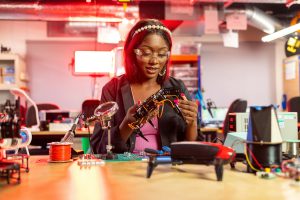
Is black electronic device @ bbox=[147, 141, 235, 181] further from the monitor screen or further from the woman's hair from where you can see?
the monitor screen

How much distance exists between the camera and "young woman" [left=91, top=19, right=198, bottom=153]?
1.63 meters

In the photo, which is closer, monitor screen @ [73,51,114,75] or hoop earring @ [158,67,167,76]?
hoop earring @ [158,67,167,76]

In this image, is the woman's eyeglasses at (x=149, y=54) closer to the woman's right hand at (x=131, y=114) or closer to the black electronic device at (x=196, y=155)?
the woman's right hand at (x=131, y=114)

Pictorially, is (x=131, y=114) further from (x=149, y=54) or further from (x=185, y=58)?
(x=185, y=58)

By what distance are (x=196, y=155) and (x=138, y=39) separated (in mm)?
789

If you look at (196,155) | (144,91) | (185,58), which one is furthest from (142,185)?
(185,58)

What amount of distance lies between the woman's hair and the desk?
69 centimetres

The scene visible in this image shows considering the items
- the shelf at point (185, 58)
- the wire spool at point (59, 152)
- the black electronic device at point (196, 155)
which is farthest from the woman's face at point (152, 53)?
the shelf at point (185, 58)

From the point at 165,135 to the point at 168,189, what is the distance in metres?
0.82

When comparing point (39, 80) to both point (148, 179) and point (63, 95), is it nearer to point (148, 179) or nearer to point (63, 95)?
point (63, 95)

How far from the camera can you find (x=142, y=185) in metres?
0.93

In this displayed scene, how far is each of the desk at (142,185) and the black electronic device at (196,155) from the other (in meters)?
0.03

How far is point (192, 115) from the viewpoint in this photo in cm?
151

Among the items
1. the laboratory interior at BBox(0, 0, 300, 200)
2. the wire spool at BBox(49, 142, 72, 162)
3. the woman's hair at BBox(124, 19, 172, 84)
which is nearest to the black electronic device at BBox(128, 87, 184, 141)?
the laboratory interior at BBox(0, 0, 300, 200)
